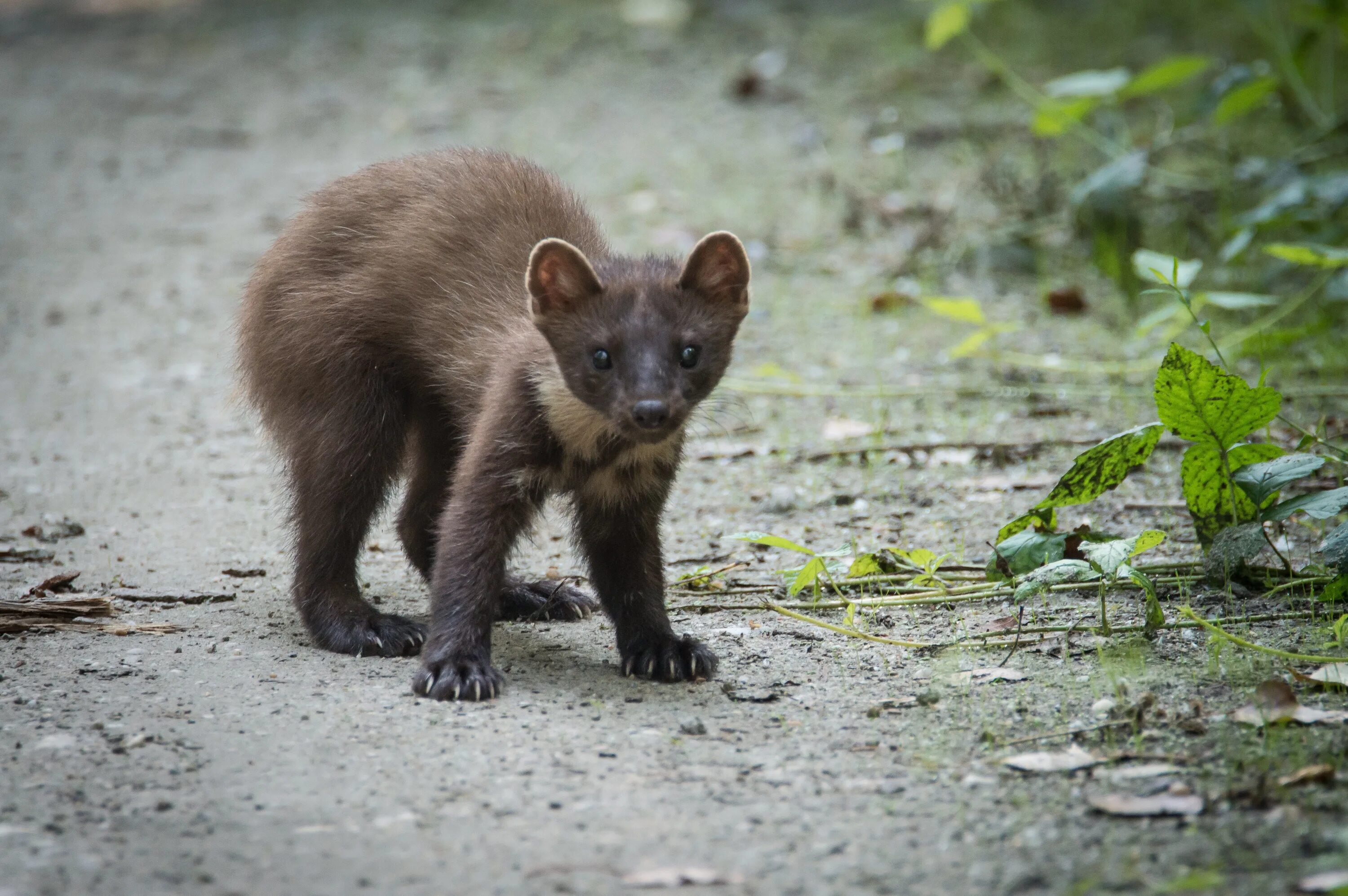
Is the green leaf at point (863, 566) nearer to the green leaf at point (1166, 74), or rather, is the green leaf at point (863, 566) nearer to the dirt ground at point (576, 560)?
the dirt ground at point (576, 560)

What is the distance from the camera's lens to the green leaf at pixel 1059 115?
687cm

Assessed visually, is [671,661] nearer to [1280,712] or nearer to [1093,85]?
[1280,712]

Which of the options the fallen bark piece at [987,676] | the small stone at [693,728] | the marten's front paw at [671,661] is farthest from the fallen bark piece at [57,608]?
the fallen bark piece at [987,676]

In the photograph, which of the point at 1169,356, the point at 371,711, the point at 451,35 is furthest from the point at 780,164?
the point at 371,711

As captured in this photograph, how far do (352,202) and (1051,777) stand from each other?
3043mm

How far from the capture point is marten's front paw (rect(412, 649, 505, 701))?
3.82 meters

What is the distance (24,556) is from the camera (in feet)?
17.0

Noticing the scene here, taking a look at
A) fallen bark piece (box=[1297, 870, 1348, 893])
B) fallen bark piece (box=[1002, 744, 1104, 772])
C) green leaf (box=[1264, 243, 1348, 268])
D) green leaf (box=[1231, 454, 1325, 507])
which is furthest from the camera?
green leaf (box=[1264, 243, 1348, 268])

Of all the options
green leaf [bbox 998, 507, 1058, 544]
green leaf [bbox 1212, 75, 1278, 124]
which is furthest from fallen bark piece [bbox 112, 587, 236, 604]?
green leaf [bbox 1212, 75, 1278, 124]

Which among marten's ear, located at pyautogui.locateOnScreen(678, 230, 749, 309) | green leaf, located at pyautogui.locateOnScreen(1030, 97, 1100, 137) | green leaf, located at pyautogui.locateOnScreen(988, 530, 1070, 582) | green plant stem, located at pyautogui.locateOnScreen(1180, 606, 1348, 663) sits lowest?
green plant stem, located at pyautogui.locateOnScreen(1180, 606, 1348, 663)

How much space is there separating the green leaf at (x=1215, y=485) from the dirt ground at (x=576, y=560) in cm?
46

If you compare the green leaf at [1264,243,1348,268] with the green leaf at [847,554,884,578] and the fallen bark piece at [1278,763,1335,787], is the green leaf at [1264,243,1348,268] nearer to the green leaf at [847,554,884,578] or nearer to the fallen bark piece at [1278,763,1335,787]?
the green leaf at [847,554,884,578]

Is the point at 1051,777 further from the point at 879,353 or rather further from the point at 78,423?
the point at 78,423

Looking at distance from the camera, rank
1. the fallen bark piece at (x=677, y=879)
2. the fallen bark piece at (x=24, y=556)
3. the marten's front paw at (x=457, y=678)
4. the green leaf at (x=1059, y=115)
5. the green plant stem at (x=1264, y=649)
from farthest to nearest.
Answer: the green leaf at (x=1059, y=115), the fallen bark piece at (x=24, y=556), the marten's front paw at (x=457, y=678), the green plant stem at (x=1264, y=649), the fallen bark piece at (x=677, y=879)
